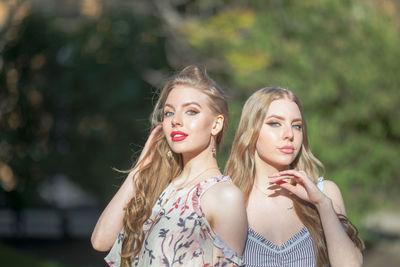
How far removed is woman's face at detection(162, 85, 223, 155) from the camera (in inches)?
119

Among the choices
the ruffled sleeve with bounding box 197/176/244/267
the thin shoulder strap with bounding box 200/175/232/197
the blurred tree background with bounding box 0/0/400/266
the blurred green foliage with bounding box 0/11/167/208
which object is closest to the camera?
the ruffled sleeve with bounding box 197/176/244/267

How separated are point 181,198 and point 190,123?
38 centimetres

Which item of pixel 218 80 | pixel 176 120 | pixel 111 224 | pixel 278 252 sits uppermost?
pixel 218 80

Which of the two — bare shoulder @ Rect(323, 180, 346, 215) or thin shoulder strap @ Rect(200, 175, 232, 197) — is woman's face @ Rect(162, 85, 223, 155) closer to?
thin shoulder strap @ Rect(200, 175, 232, 197)

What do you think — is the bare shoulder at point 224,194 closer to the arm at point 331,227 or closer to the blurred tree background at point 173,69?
the arm at point 331,227

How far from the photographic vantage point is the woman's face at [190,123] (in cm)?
301

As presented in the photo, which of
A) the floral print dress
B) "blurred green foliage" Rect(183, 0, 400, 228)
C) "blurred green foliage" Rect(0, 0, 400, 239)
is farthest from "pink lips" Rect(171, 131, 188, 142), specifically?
"blurred green foliage" Rect(183, 0, 400, 228)

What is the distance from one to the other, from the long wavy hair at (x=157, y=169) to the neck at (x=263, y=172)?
0.95 feet

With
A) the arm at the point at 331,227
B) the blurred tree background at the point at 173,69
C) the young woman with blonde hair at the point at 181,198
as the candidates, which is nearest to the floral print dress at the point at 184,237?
the young woman with blonde hair at the point at 181,198

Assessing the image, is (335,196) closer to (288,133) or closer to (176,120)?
(288,133)

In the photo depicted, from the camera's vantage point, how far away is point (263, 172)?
129 inches

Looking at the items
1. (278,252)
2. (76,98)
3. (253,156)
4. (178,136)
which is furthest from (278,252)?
(76,98)

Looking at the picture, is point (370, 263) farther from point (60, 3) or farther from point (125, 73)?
point (60, 3)

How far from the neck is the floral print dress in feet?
1.23
